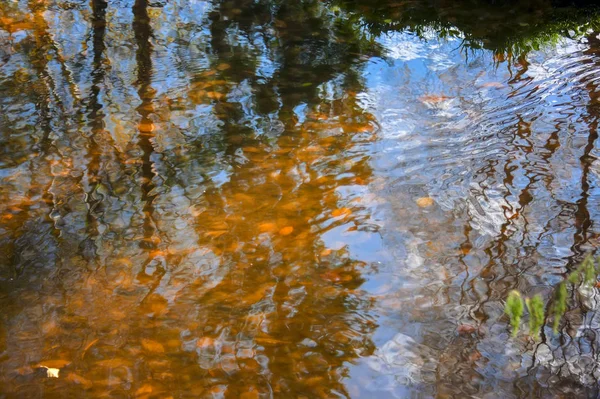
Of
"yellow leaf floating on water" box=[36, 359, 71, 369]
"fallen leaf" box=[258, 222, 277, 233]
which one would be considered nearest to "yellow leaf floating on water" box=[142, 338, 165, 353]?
"yellow leaf floating on water" box=[36, 359, 71, 369]

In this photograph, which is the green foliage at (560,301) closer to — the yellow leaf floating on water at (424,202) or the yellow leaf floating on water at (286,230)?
the yellow leaf floating on water at (424,202)

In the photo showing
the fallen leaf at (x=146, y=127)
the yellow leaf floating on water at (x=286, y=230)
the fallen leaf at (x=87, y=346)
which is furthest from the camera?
the fallen leaf at (x=146, y=127)

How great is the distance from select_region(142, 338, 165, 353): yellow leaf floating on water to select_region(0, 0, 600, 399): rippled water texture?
0.07 ft

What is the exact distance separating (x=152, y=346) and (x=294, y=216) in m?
1.34

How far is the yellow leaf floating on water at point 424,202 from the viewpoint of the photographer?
423 cm

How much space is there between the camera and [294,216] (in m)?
4.20

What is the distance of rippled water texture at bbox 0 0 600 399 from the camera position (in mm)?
3150

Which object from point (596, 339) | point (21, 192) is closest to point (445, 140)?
point (596, 339)

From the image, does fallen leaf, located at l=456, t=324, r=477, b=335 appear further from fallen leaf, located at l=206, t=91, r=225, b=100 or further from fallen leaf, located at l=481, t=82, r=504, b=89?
fallen leaf, located at l=206, t=91, r=225, b=100

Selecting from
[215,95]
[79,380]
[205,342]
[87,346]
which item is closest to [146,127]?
[215,95]

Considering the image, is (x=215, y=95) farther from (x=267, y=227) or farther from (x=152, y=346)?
(x=152, y=346)

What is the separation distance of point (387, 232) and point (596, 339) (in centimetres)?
136

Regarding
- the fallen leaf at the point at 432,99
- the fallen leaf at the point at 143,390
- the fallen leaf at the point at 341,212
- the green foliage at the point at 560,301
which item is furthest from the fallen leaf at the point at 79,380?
the fallen leaf at the point at 432,99

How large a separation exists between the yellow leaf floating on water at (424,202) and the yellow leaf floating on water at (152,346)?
1947mm
